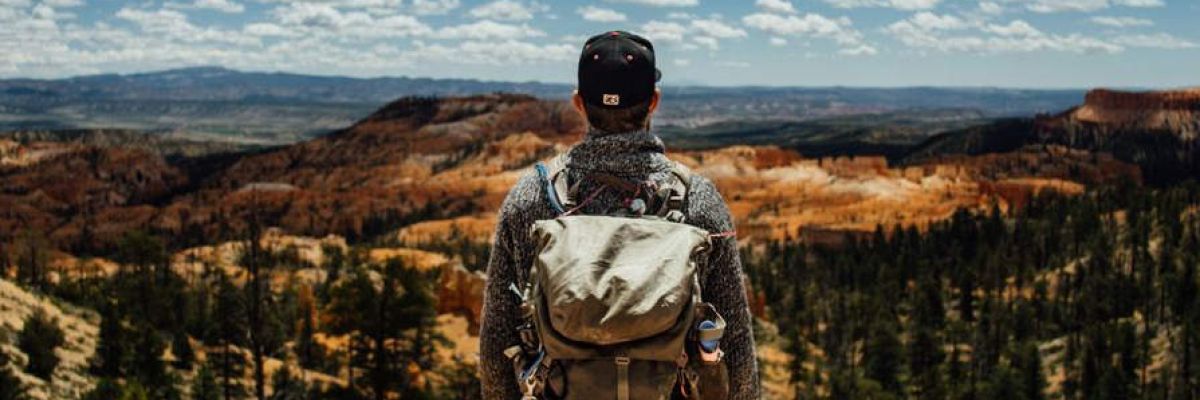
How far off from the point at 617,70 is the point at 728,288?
99 cm

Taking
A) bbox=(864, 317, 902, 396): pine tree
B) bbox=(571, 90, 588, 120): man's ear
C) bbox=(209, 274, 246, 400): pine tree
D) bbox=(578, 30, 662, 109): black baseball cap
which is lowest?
bbox=(864, 317, 902, 396): pine tree

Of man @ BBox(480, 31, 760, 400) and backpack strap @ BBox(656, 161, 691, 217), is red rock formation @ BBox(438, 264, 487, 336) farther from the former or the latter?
backpack strap @ BBox(656, 161, 691, 217)

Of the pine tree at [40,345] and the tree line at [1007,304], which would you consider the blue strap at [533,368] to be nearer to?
the pine tree at [40,345]

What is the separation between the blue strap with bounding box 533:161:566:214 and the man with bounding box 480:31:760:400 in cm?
2

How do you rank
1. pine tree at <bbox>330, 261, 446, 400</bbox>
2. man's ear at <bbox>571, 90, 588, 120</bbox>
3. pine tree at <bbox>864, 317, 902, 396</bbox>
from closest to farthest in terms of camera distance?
man's ear at <bbox>571, 90, 588, 120</bbox>
pine tree at <bbox>330, 261, 446, 400</bbox>
pine tree at <bbox>864, 317, 902, 396</bbox>

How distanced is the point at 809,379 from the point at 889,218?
106 m

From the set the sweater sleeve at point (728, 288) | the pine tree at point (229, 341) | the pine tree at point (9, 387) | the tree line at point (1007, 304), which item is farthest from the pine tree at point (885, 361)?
the sweater sleeve at point (728, 288)

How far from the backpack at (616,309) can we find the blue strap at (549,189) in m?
0.28

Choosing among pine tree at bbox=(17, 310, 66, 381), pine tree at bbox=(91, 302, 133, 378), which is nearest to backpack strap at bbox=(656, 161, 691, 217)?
pine tree at bbox=(17, 310, 66, 381)

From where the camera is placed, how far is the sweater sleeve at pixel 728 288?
Answer: 4082 millimetres

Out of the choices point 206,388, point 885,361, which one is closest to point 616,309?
point 206,388

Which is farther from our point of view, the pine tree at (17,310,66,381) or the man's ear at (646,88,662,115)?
the pine tree at (17,310,66,381)

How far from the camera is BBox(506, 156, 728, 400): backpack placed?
344 centimetres

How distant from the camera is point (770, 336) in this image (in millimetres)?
95562
